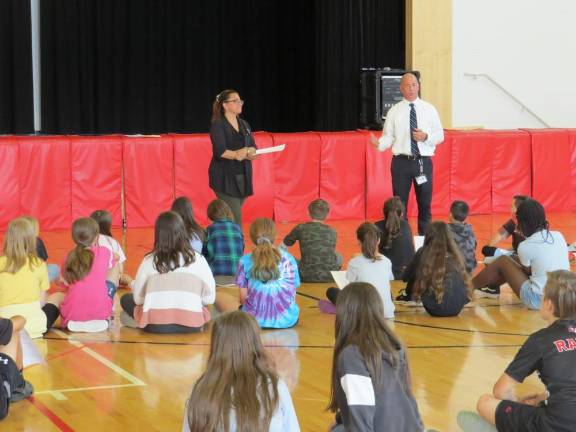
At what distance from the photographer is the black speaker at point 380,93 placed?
1712 centimetres

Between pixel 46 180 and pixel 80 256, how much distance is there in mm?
5486

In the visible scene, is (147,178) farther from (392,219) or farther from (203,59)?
(203,59)

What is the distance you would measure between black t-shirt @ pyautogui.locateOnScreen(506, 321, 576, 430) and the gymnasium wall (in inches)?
361

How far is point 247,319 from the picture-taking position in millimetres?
4203

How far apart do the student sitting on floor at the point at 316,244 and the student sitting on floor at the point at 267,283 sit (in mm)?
1575

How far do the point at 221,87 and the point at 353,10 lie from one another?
4100 millimetres

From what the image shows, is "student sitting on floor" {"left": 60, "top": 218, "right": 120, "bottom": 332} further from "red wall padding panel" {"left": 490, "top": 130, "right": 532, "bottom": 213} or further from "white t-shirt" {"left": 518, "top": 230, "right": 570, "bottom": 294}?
"red wall padding panel" {"left": 490, "top": 130, "right": 532, "bottom": 213}

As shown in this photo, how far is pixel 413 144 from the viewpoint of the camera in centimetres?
1138

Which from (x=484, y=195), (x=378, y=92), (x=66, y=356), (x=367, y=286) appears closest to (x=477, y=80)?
(x=378, y=92)

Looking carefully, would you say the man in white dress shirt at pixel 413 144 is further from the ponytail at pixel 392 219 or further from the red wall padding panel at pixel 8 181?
the red wall padding panel at pixel 8 181

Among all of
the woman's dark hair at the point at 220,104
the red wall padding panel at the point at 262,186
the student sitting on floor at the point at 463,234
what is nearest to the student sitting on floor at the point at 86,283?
the woman's dark hair at the point at 220,104

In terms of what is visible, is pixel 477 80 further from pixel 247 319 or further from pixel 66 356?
pixel 247 319

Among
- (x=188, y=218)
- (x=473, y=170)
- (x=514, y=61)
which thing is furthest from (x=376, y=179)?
(x=188, y=218)

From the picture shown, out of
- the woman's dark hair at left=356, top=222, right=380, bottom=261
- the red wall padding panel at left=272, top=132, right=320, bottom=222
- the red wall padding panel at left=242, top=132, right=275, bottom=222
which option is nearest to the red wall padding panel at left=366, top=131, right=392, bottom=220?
the red wall padding panel at left=272, top=132, right=320, bottom=222
